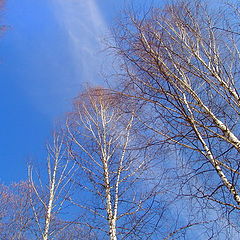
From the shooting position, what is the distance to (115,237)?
160 inches

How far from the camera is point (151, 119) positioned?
2867mm

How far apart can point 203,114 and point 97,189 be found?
271cm

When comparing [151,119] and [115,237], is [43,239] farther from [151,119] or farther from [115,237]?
[151,119]

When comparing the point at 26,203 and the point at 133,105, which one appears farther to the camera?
the point at 26,203

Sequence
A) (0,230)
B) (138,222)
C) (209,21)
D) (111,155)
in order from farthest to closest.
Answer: (0,230)
(111,155)
(138,222)
(209,21)

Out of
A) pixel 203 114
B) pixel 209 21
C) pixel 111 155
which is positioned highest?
pixel 209 21

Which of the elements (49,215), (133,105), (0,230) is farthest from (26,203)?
(133,105)

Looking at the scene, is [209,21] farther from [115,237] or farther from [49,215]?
[49,215]

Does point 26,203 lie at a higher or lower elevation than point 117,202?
higher

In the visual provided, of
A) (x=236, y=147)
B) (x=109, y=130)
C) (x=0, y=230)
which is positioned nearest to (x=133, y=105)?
(x=236, y=147)

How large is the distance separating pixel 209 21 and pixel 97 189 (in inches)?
135

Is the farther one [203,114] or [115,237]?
[115,237]

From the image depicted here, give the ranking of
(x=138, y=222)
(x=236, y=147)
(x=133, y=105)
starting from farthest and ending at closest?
(x=138, y=222) → (x=133, y=105) → (x=236, y=147)

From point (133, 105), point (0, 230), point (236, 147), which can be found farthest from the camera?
point (0, 230)
